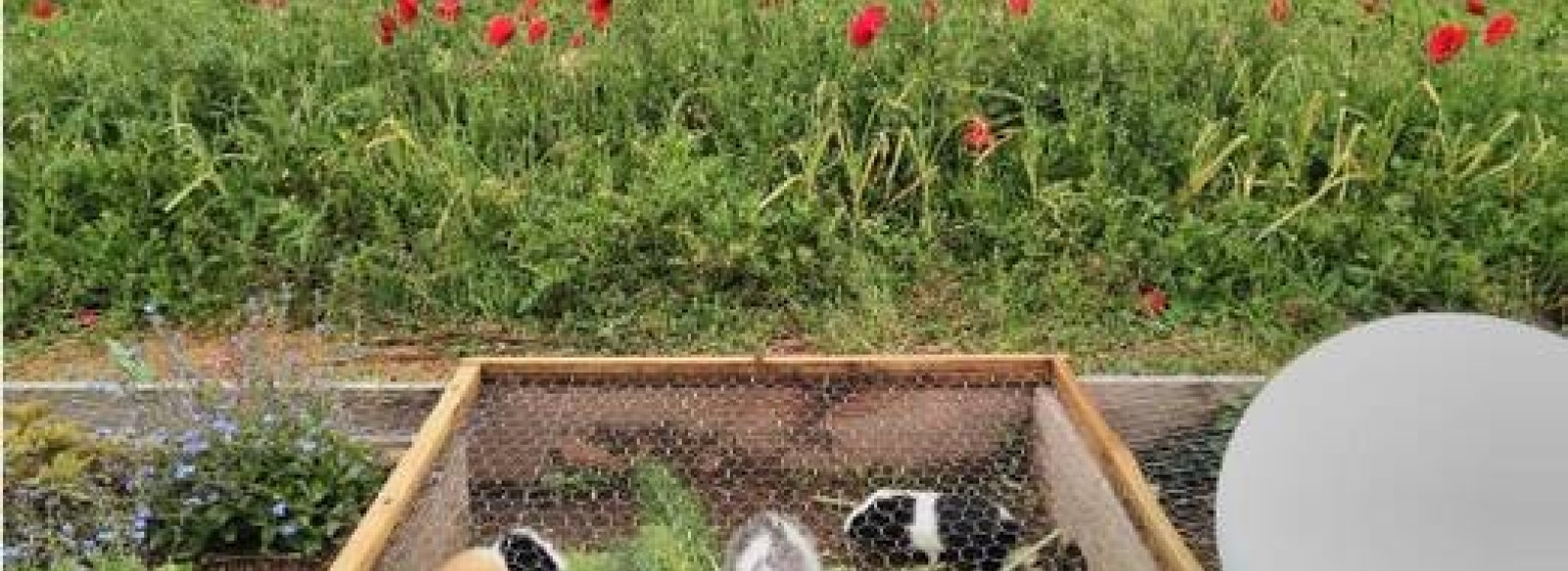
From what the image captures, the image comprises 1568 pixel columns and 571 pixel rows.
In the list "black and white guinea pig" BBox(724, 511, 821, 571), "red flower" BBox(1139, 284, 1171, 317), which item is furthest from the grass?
"black and white guinea pig" BBox(724, 511, 821, 571)

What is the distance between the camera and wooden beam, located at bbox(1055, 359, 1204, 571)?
2314 mm

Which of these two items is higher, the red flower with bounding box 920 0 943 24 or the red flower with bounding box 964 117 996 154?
the red flower with bounding box 920 0 943 24

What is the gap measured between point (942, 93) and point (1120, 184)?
437 millimetres

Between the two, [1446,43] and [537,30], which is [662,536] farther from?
[1446,43]

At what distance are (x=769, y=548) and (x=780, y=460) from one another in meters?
0.44

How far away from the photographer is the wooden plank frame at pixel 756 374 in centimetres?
240

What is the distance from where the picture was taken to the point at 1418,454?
5.94 feet

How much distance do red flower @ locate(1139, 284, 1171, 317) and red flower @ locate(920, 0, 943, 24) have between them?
0.90 meters

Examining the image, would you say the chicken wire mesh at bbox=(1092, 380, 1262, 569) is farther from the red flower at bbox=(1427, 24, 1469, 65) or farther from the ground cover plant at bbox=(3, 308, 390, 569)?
the ground cover plant at bbox=(3, 308, 390, 569)

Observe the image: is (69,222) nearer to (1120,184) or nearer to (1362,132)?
(1120,184)

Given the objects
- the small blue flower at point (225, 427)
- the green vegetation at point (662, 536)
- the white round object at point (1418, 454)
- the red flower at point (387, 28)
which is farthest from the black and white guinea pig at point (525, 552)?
the red flower at point (387, 28)

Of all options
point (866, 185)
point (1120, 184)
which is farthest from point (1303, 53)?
point (866, 185)

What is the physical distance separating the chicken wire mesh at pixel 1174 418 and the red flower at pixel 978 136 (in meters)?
0.84

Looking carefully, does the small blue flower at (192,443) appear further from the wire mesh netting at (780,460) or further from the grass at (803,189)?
the grass at (803,189)
